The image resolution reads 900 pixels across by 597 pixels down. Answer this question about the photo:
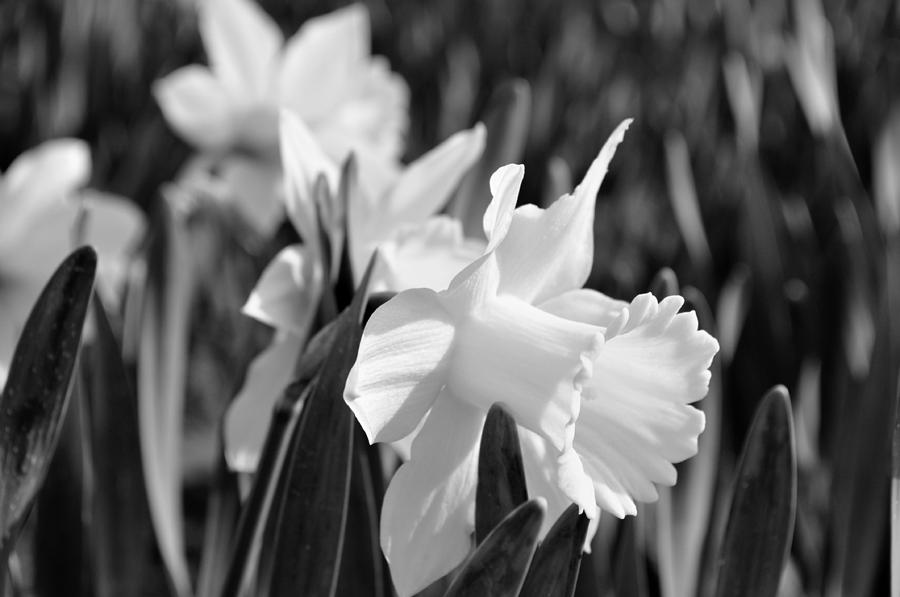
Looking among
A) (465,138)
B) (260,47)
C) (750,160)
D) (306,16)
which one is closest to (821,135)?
(750,160)

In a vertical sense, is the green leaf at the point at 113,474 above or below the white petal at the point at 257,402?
below

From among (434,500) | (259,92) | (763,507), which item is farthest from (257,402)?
(259,92)

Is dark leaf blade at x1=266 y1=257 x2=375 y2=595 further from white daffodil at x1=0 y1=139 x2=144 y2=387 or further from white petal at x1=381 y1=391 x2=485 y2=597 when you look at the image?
white daffodil at x1=0 y1=139 x2=144 y2=387

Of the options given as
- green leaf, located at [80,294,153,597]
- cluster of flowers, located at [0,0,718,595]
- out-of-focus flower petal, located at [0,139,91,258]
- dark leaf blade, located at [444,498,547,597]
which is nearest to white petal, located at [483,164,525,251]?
cluster of flowers, located at [0,0,718,595]

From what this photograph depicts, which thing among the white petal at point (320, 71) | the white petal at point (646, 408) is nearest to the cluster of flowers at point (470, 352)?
the white petal at point (646, 408)

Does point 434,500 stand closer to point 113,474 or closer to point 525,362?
point 525,362

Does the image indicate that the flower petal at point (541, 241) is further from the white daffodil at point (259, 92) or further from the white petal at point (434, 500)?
the white daffodil at point (259, 92)

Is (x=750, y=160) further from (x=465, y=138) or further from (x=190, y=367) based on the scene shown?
(x=190, y=367)
